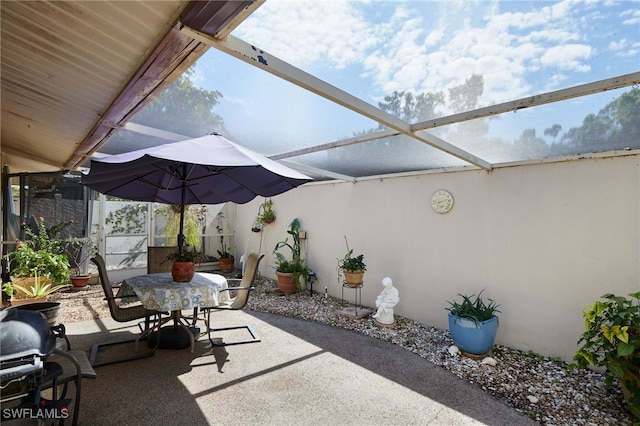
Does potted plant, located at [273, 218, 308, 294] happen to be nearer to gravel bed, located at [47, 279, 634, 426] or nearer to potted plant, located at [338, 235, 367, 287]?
gravel bed, located at [47, 279, 634, 426]

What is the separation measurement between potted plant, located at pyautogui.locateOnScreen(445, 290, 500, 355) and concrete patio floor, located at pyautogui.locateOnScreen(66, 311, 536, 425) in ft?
1.63

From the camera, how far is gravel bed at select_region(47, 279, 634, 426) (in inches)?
98.7

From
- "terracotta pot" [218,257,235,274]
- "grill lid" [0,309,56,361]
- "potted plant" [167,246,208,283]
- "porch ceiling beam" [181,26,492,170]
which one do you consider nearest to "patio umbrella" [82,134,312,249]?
"potted plant" [167,246,208,283]

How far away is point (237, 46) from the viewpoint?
73.9 inches

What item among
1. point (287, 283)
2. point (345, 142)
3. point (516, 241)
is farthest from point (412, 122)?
point (287, 283)

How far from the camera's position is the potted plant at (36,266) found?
475 cm

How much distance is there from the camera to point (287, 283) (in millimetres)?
6156

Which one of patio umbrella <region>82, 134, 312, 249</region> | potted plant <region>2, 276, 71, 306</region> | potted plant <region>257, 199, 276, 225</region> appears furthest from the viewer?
potted plant <region>257, 199, 276, 225</region>

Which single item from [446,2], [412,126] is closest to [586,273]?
[412,126]

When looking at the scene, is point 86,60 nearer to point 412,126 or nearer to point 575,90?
point 412,126

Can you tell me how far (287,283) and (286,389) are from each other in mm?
3347

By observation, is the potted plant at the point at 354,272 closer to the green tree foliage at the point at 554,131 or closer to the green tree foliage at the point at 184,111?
the green tree foliage at the point at 184,111

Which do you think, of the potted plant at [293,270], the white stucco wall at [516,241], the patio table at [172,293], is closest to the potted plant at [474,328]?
the white stucco wall at [516,241]

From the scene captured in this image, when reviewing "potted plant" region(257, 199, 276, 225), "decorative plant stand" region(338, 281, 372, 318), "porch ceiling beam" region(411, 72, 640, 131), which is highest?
"porch ceiling beam" region(411, 72, 640, 131)
